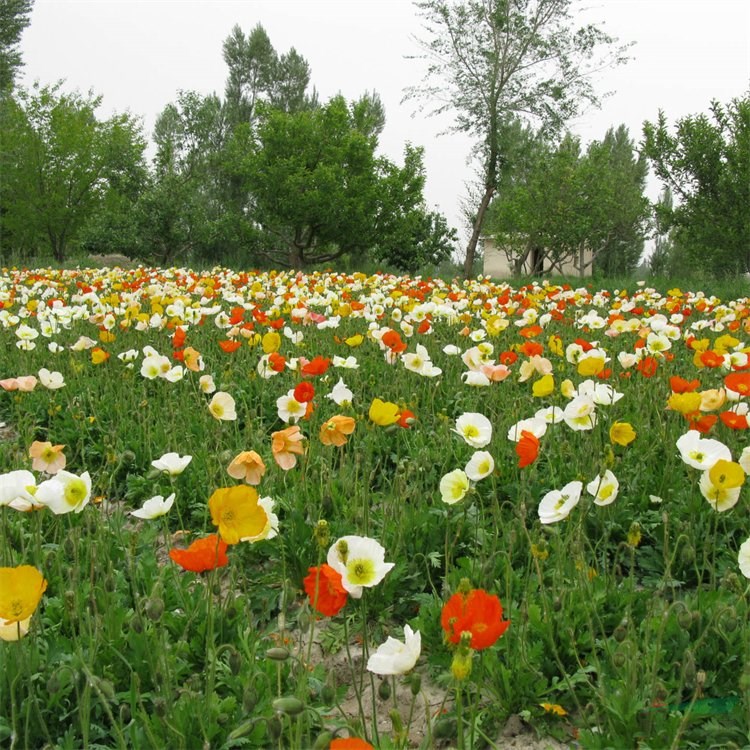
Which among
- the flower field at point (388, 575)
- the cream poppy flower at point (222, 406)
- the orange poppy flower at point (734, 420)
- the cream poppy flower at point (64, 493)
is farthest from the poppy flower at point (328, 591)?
the orange poppy flower at point (734, 420)

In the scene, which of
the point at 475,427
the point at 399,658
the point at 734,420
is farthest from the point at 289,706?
the point at 734,420

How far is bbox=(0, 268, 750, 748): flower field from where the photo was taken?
1.47 m

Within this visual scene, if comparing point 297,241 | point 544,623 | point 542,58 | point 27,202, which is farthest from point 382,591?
point 27,202

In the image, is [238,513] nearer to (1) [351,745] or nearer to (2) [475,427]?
(1) [351,745]

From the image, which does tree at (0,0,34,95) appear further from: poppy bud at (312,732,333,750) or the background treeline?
poppy bud at (312,732,333,750)

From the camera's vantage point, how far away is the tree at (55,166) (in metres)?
27.6

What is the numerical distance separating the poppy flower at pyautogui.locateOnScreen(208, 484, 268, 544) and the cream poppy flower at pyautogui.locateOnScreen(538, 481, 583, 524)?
2.42 ft

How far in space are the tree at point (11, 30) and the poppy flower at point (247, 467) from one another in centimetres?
3552

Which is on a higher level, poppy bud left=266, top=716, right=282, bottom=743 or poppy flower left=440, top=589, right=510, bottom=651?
poppy flower left=440, top=589, right=510, bottom=651

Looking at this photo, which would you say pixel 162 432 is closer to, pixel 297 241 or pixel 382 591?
pixel 382 591

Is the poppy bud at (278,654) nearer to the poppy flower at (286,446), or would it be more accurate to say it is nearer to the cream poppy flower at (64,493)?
the cream poppy flower at (64,493)

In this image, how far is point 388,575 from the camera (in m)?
2.29

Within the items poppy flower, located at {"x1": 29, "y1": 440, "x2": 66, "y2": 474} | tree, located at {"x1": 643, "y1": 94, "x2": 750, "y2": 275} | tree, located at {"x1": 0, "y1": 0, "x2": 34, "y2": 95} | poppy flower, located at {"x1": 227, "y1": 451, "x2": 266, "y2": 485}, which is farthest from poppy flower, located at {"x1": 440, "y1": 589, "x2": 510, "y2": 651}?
tree, located at {"x1": 0, "y1": 0, "x2": 34, "y2": 95}

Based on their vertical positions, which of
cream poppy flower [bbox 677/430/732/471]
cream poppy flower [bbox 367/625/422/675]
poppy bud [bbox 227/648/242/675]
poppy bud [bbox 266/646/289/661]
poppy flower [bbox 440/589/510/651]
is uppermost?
cream poppy flower [bbox 677/430/732/471]
